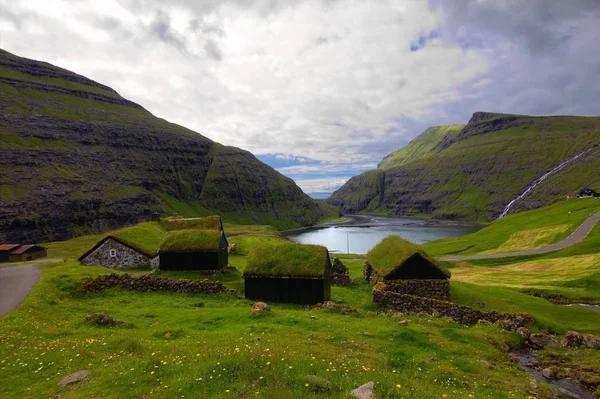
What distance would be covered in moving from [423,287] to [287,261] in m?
15.3

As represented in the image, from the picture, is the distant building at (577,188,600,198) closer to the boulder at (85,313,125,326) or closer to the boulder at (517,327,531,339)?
the boulder at (517,327,531,339)

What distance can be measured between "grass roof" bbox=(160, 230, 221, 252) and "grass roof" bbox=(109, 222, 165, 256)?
183 inches

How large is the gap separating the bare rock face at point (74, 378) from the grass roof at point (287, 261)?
20.8 m

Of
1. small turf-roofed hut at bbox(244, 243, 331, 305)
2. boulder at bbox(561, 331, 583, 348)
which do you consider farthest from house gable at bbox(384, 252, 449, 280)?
boulder at bbox(561, 331, 583, 348)

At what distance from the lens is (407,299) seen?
108 feet

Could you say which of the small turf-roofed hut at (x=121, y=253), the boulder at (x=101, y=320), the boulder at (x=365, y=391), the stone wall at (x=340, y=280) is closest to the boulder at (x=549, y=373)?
the boulder at (x=365, y=391)

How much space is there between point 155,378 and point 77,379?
3288mm

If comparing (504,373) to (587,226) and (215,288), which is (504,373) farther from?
(587,226)

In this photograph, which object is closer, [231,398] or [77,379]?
[231,398]

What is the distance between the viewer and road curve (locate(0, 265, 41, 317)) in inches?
979

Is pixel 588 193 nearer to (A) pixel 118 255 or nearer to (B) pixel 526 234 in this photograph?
(B) pixel 526 234

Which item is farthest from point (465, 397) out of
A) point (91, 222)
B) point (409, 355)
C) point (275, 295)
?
point (91, 222)

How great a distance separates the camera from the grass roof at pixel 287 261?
110 ft

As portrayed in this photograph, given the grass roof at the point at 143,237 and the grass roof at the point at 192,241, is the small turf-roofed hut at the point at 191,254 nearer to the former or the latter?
the grass roof at the point at 192,241
